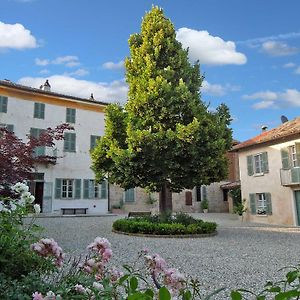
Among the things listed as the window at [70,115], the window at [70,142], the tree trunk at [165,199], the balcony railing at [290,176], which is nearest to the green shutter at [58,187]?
the window at [70,142]

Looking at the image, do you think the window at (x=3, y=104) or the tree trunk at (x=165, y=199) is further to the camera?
the window at (x=3, y=104)

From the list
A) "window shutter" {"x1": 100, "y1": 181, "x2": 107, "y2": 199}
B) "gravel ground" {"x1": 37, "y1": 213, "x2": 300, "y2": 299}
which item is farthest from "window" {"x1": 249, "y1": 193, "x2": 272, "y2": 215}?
"window shutter" {"x1": 100, "y1": 181, "x2": 107, "y2": 199}

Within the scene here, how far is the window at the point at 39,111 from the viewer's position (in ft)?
81.9

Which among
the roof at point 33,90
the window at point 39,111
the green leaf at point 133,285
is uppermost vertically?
the roof at point 33,90

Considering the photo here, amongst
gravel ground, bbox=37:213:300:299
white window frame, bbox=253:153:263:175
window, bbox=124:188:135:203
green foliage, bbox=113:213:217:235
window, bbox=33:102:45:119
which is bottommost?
gravel ground, bbox=37:213:300:299

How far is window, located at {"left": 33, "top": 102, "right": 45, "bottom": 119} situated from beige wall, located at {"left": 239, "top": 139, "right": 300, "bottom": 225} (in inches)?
628

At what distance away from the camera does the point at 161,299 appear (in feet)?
3.63

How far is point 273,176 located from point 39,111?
58.5 ft

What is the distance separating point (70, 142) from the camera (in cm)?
2614

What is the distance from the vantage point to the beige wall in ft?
60.8

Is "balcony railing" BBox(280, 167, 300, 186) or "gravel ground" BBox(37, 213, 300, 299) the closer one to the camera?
"gravel ground" BBox(37, 213, 300, 299)

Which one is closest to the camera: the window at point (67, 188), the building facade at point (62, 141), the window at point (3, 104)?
the window at point (3, 104)

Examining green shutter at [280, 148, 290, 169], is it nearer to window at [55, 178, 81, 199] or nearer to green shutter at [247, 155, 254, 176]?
green shutter at [247, 155, 254, 176]

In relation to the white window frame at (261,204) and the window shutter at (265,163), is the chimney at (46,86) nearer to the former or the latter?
the window shutter at (265,163)
